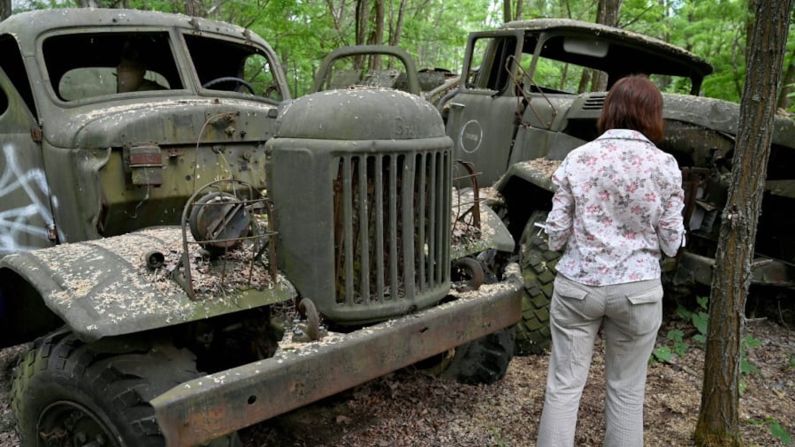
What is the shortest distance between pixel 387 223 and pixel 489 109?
374 centimetres

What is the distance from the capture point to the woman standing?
2654mm

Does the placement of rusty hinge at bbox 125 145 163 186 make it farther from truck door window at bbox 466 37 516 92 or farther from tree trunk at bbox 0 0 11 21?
tree trunk at bbox 0 0 11 21

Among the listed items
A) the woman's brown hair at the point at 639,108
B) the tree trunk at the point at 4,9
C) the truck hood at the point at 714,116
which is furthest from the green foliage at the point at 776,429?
the tree trunk at the point at 4,9

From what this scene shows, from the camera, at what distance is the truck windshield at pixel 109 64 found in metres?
4.11

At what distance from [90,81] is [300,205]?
8.26 ft

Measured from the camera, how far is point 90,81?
4.26 meters

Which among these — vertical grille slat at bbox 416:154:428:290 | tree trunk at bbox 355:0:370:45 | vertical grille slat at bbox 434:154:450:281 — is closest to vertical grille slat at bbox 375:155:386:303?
vertical grille slat at bbox 416:154:428:290

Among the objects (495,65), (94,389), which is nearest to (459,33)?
(495,65)

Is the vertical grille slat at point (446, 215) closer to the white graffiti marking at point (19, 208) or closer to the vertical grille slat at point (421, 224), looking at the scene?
the vertical grille slat at point (421, 224)

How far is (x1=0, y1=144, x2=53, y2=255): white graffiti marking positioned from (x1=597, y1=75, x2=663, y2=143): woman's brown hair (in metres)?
3.53

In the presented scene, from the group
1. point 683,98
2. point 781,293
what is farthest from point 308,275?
point 781,293

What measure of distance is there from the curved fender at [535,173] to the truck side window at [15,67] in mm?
3555

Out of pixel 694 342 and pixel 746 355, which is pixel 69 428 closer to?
pixel 694 342

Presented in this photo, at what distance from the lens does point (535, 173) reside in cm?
495
